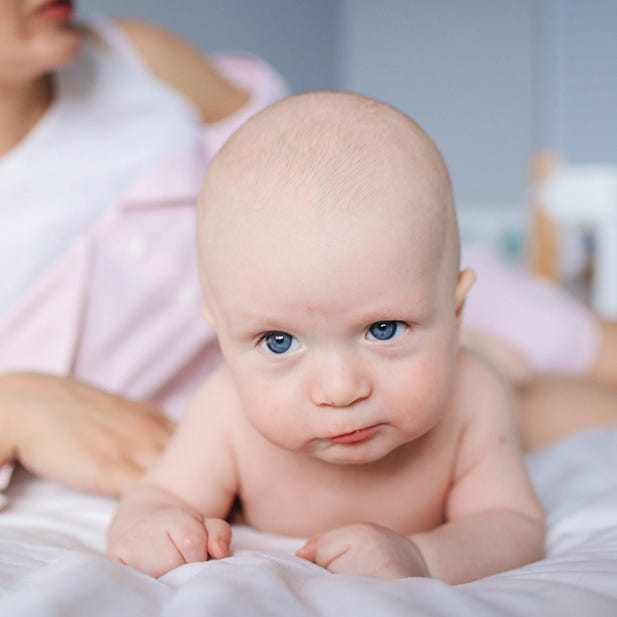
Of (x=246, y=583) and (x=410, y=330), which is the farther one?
(x=410, y=330)

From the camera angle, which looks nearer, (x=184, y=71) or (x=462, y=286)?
(x=462, y=286)

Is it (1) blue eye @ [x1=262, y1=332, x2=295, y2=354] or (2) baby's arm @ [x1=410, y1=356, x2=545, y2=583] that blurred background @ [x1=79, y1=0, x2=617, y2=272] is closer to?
(2) baby's arm @ [x1=410, y1=356, x2=545, y2=583]

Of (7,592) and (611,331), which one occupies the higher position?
(7,592)

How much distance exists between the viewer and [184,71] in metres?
1.56

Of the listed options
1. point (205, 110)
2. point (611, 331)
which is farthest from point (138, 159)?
point (611, 331)

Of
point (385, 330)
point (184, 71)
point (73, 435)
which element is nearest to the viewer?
point (385, 330)

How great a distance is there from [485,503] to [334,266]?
30cm

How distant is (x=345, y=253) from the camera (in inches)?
26.1


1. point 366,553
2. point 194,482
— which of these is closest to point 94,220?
point 194,482

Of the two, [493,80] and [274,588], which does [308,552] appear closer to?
[274,588]

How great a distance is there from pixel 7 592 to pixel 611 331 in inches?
47.1

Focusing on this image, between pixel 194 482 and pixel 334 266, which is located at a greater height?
pixel 334 266

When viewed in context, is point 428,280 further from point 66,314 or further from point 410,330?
point 66,314

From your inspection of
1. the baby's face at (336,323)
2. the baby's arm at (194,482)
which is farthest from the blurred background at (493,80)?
the baby's face at (336,323)
